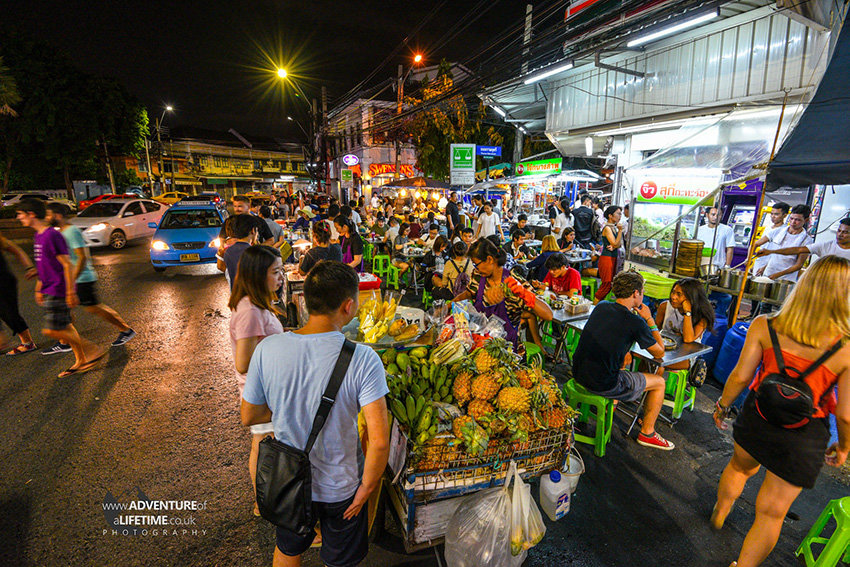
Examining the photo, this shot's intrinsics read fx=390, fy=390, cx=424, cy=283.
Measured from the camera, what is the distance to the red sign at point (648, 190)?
772cm

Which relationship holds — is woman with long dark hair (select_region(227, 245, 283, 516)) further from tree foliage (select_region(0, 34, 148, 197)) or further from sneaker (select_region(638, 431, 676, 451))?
tree foliage (select_region(0, 34, 148, 197))

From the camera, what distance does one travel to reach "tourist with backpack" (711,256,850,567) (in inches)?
89.9

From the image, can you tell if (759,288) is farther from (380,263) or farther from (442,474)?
(380,263)

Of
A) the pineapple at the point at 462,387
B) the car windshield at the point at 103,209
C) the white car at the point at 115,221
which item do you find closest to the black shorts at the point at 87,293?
the pineapple at the point at 462,387

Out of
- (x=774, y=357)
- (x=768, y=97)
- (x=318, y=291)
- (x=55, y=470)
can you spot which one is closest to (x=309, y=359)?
(x=318, y=291)

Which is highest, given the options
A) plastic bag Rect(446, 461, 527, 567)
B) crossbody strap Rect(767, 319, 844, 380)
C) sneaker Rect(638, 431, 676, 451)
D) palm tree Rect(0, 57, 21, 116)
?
palm tree Rect(0, 57, 21, 116)

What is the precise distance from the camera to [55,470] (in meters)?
3.52

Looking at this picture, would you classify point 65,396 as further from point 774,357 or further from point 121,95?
point 121,95

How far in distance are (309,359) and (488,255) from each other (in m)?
2.93

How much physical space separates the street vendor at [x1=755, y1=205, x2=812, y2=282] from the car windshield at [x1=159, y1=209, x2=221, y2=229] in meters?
13.0

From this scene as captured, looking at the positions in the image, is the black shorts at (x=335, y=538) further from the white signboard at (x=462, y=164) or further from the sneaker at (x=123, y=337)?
the white signboard at (x=462, y=164)

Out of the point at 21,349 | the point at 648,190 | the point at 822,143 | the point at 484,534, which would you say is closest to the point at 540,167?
the point at 648,190

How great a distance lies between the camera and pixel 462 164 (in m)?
20.3

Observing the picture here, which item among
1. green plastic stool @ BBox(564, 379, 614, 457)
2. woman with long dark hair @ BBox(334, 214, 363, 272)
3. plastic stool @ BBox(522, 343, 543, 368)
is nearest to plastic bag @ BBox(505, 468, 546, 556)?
green plastic stool @ BBox(564, 379, 614, 457)
